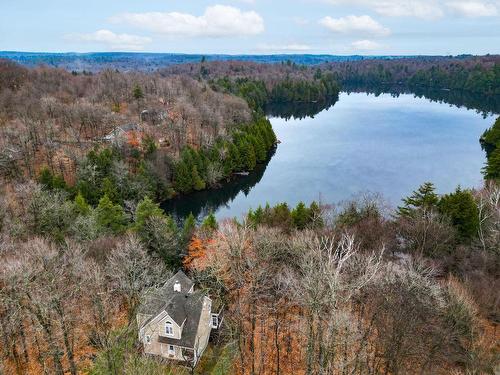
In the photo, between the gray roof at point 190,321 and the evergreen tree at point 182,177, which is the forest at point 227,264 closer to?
the evergreen tree at point 182,177

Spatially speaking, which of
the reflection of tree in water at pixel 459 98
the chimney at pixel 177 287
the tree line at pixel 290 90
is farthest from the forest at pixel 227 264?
the reflection of tree in water at pixel 459 98

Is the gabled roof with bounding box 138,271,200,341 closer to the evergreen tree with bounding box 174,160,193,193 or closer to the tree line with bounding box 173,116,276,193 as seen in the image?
the evergreen tree with bounding box 174,160,193,193

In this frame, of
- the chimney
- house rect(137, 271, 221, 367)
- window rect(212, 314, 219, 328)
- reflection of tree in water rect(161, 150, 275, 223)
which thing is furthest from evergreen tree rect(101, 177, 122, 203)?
window rect(212, 314, 219, 328)

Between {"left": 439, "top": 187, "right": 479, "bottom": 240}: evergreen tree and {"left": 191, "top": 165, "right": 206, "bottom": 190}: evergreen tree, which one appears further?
{"left": 191, "top": 165, "right": 206, "bottom": 190}: evergreen tree

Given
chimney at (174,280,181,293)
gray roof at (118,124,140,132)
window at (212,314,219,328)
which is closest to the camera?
chimney at (174,280,181,293)

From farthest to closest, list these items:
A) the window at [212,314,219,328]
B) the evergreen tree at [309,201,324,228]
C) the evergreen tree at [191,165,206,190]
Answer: the evergreen tree at [191,165,206,190], the evergreen tree at [309,201,324,228], the window at [212,314,219,328]

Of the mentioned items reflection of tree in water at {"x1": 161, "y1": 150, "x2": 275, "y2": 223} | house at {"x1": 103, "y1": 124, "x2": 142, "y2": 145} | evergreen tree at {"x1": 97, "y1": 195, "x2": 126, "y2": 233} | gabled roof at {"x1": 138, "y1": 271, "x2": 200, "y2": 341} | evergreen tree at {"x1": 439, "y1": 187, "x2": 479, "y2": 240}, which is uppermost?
house at {"x1": 103, "y1": 124, "x2": 142, "y2": 145}

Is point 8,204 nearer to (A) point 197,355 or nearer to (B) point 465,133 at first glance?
(A) point 197,355

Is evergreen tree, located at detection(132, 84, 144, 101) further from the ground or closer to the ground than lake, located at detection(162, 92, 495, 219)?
further from the ground
